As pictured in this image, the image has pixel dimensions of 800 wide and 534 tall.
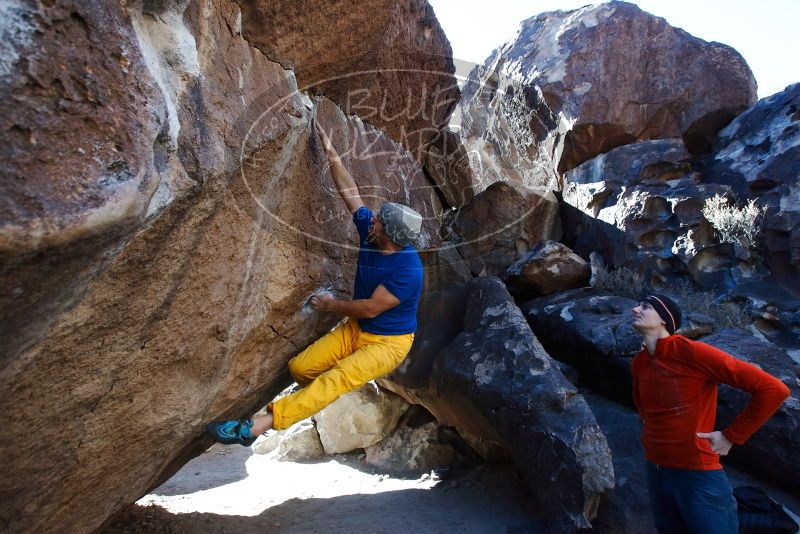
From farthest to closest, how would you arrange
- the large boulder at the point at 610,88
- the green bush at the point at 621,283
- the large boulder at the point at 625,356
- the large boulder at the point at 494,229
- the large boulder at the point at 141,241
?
the large boulder at the point at 610,88, the large boulder at the point at 494,229, the green bush at the point at 621,283, the large boulder at the point at 625,356, the large boulder at the point at 141,241

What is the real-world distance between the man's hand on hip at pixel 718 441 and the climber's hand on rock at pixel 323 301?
1.93 meters

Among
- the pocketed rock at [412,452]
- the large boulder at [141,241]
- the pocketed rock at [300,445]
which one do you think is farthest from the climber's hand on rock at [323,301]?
the pocketed rock at [300,445]

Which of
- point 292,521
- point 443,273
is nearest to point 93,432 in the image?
point 292,521

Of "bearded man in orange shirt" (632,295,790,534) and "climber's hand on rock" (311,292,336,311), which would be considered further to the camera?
"climber's hand on rock" (311,292,336,311)

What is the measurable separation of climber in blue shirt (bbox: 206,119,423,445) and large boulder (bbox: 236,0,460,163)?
2.15 ft

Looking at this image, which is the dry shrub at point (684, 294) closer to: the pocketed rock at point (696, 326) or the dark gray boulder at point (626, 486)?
the pocketed rock at point (696, 326)

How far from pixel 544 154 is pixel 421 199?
3983 mm

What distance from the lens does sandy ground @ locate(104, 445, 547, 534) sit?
4008 millimetres

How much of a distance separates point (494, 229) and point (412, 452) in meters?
2.75

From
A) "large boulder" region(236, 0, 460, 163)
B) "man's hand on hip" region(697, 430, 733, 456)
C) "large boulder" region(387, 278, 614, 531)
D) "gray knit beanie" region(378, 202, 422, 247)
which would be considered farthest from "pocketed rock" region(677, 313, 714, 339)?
"large boulder" region(236, 0, 460, 163)

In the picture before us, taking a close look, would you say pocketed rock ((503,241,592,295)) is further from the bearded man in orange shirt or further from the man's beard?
the bearded man in orange shirt

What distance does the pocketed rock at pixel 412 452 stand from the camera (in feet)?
19.1

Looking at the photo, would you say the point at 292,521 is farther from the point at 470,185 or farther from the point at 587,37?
the point at 587,37

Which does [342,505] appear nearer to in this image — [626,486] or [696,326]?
[626,486]
